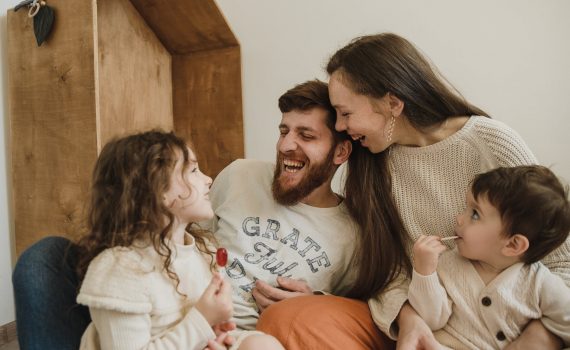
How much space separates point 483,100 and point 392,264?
1112 millimetres

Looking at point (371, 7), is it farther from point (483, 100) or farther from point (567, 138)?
point (567, 138)

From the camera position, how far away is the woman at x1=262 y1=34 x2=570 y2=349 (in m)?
1.21

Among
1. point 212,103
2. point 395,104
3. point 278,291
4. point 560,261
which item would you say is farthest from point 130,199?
point 212,103

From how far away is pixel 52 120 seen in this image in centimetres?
180

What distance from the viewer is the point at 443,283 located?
112 centimetres

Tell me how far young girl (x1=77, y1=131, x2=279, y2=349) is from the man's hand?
200 mm

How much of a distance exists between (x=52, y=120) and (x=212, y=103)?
855 mm

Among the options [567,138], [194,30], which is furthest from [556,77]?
[194,30]

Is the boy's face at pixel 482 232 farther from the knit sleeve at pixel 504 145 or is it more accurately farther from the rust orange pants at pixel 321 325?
the rust orange pants at pixel 321 325

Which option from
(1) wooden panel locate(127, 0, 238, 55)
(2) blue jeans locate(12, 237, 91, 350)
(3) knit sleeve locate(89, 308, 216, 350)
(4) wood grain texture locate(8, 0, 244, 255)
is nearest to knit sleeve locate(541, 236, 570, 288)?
(3) knit sleeve locate(89, 308, 216, 350)

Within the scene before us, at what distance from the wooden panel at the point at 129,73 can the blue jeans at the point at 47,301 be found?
41.1 inches

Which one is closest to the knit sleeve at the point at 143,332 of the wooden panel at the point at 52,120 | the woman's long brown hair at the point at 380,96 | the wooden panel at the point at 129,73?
the woman's long brown hair at the point at 380,96

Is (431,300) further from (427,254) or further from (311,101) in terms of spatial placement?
(311,101)

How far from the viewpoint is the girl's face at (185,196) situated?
3.28ft
